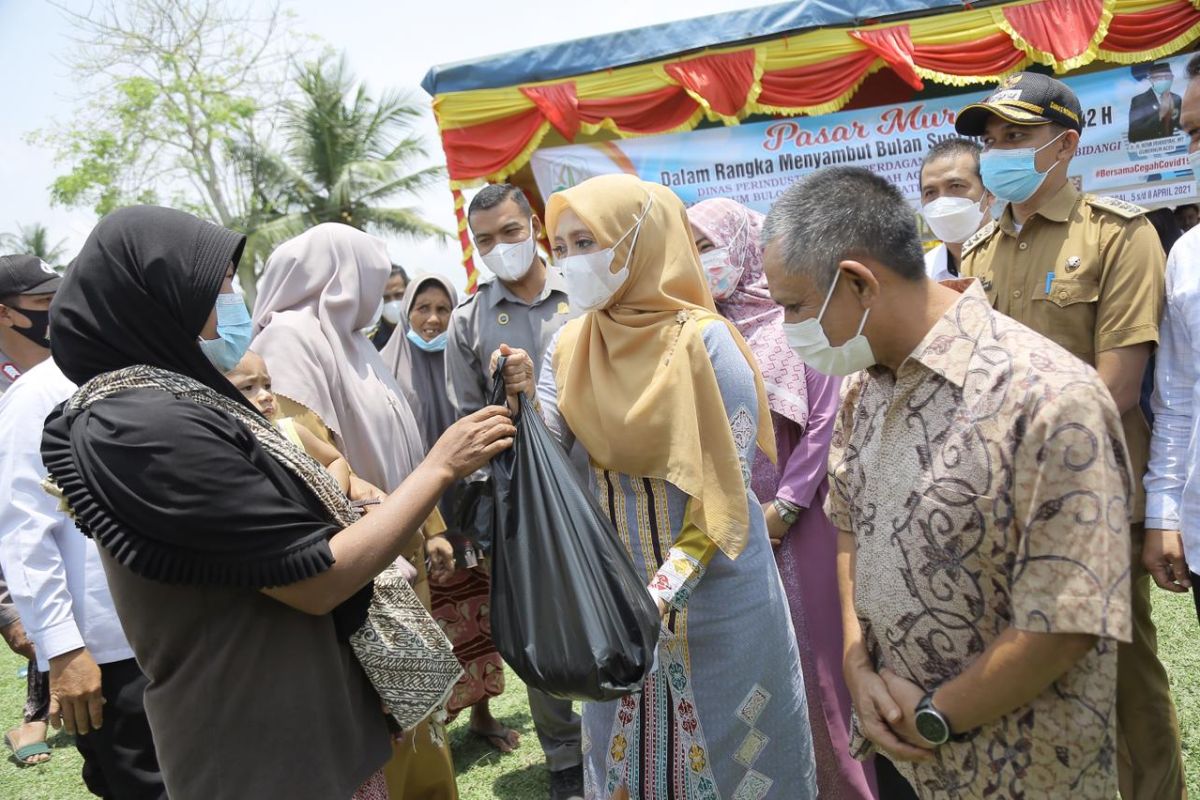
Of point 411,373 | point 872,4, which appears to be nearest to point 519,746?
point 411,373

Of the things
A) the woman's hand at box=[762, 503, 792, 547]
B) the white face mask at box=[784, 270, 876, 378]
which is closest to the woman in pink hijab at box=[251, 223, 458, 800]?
the woman's hand at box=[762, 503, 792, 547]

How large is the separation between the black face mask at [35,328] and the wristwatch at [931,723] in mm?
3048

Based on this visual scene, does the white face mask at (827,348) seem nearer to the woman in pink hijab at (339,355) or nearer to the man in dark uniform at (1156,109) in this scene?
the woman in pink hijab at (339,355)

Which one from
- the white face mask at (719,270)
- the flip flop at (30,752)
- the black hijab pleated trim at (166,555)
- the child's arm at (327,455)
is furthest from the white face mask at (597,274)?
the flip flop at (30,752)

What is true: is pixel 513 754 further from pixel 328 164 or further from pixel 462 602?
pixel 328 164

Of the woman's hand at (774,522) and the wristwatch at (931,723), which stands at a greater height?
the wristwatch at (931,723)

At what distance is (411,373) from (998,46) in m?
5.72

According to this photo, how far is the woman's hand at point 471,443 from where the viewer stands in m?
1.69

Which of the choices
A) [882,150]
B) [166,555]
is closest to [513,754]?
[166,555]

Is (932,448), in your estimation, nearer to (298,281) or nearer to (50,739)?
(298,281)

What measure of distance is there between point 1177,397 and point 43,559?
3.08 m

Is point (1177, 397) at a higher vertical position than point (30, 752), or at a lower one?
higher

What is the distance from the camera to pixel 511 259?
11.6ft

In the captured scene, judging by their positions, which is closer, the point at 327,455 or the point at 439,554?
the point at 327,455
